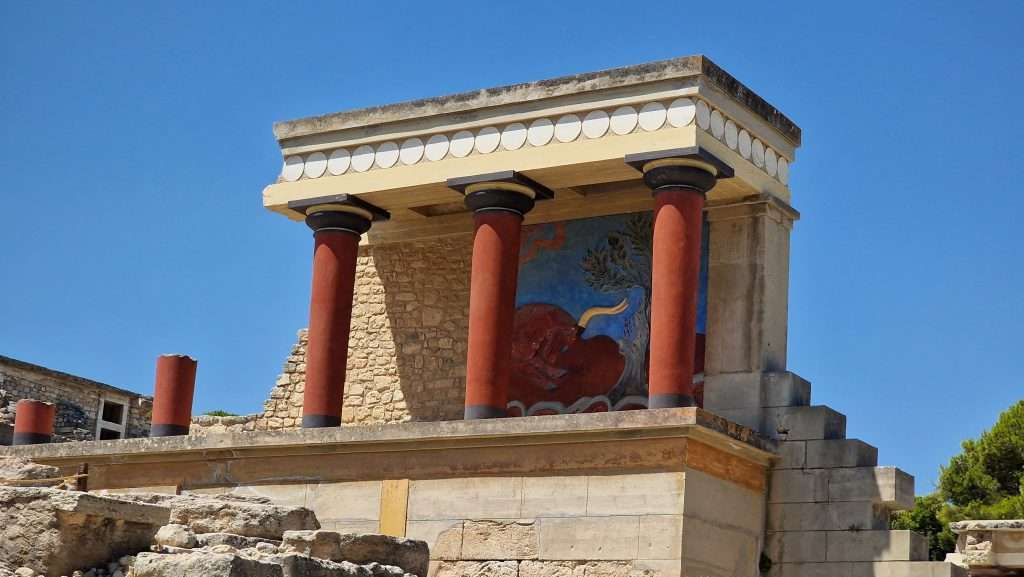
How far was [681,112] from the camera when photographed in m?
15.5

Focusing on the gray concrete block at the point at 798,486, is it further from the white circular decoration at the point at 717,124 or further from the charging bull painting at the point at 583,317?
the white circular decoration at the point at 717,124

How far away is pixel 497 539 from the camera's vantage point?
14594mm

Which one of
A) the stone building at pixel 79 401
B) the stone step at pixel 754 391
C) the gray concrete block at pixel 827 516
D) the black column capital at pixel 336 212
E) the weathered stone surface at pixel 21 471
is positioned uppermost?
the black column capital at pixel 336 212

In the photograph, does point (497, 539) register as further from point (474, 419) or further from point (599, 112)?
point (599, 112)

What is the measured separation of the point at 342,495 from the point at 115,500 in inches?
268

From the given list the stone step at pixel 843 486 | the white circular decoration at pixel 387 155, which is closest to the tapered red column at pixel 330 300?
the white circular decoration at pixel 387 155

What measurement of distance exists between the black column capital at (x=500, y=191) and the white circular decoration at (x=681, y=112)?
1.76 m

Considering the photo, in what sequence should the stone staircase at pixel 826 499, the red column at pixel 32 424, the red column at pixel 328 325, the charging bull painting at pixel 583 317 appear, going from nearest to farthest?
the stone staircase at pixel 826 499, the red column at pixel 328 325, the charging bull painting at pixel 583 317, the red column at pixel 32 424

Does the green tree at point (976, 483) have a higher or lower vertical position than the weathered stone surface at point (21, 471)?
higher

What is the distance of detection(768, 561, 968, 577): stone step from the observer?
1441 centimetres

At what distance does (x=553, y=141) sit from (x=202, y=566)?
348 inches

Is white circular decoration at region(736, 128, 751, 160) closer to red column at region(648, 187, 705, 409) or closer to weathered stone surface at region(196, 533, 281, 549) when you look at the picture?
red column at region(648, 187, 705, 409)

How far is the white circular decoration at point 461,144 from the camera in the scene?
55.0ft

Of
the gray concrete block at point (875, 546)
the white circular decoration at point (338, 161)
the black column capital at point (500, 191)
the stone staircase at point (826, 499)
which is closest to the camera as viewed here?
the gray concrete block at point (875, 546)
